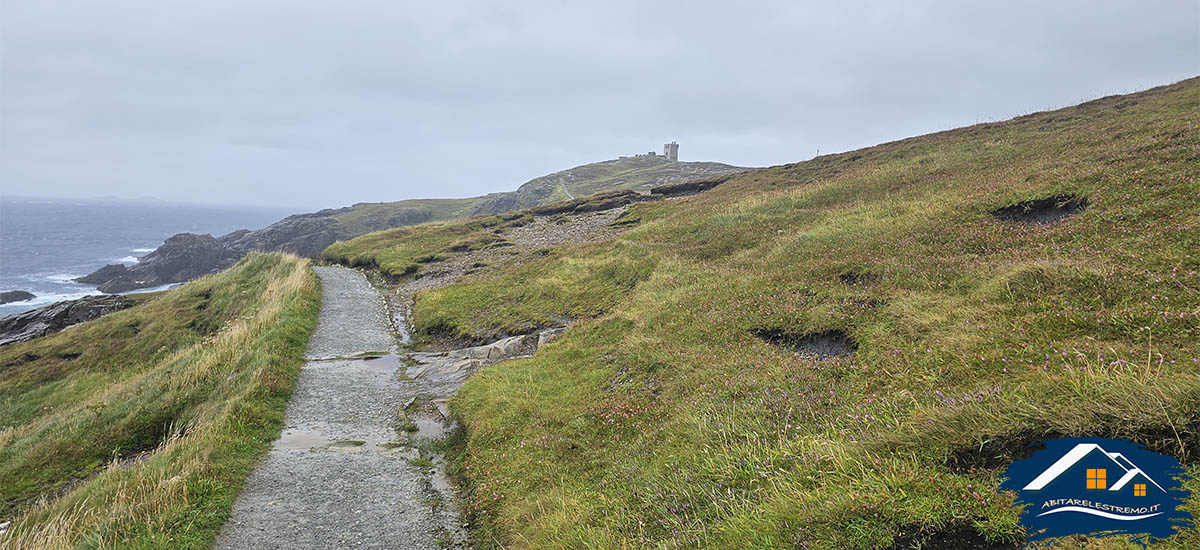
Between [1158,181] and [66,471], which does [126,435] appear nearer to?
[66,471]

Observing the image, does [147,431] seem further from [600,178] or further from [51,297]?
[600,178]

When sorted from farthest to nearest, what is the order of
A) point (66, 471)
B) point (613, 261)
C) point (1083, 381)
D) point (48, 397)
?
1. point (613, 261)
2. point (48, 397)
3. point (66, 471)
4. point (1083, 381)

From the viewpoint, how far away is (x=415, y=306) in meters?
31.9

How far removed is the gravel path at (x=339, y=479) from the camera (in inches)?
369

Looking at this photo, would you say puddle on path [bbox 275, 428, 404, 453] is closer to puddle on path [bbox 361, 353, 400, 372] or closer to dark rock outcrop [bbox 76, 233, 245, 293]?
puddle on path [bbox 361, 353, 400, 372]

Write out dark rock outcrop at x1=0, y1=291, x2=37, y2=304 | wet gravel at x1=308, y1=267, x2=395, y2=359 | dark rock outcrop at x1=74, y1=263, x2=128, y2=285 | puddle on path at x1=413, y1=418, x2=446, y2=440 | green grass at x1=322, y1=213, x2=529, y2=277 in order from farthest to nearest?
dark rock outcrop at x1=74, y1=263, x2=128, y2=285 < dark rock outcrop at x1=0, y1=291, x2=37, y2=304 < green grass at x1=322, y1=213, x2=529, y2=277 < wet gravel at x1=308, y1=267, x2=395, y2=359 < puddle on path at x1=413, y1=418, x2=446, y2=440

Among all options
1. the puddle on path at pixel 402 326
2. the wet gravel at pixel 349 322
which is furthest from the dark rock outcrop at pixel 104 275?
the puddle on path at pixel 402 326

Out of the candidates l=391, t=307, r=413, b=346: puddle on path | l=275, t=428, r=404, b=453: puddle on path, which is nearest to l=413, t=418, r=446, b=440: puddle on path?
l=275, t=428, r=404, b=453: puddle on path

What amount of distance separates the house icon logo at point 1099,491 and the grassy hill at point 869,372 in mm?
157

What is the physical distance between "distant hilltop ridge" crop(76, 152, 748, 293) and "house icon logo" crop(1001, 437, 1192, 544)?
237ft

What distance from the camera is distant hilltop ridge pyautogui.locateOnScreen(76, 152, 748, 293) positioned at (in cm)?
10256

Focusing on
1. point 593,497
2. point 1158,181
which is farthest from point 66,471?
point 1158,181

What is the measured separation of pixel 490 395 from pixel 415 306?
18.7m

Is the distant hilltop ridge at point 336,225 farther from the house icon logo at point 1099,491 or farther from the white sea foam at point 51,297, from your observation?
the house icon logo at point 1099,491
